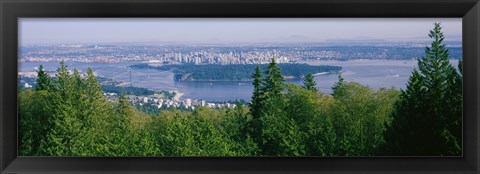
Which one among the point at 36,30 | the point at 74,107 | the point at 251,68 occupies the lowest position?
the point at 74,107

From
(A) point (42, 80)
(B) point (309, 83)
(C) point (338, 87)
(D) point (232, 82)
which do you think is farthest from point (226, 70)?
(A) point (42, 80)

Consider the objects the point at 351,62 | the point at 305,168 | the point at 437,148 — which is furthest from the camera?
the point at 351,62

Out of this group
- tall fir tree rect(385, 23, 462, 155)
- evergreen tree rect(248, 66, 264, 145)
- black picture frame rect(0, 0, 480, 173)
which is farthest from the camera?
evergreen tree rect(248, 66, 264, 145)

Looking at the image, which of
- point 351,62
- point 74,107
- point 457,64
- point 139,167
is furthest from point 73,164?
point 457,64

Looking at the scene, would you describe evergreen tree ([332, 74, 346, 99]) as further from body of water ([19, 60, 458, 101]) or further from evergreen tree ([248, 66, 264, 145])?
evergreen tree ([248, 66, 264, 145])

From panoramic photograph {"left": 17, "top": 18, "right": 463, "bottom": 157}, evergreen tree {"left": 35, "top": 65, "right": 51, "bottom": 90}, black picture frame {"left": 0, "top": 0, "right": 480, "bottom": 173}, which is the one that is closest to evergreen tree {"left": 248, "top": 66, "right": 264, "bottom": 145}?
panoramic photograph {"left": 17, "top": 18, "right": 463, "bottom": 157}

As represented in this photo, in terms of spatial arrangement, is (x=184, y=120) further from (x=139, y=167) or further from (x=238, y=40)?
(x=139, y=167)
